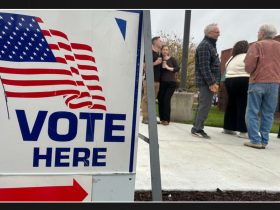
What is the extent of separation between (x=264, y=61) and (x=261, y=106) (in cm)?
67

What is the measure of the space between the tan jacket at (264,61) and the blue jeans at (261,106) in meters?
0.10

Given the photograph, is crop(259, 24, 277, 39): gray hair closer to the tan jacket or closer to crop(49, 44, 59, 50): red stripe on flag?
the tan jacket

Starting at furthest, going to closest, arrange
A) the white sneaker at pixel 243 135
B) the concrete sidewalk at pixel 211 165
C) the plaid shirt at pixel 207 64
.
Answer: the white sneaker at pixel 243 135, the plaid shirt at pixel 207 64, the concrete sidewalk at pixel 211 165

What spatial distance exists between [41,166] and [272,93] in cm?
393

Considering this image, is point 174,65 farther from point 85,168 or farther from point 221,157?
point 85,168

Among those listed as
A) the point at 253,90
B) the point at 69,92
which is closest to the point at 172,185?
the point at 69,92

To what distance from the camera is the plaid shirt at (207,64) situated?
211 inches

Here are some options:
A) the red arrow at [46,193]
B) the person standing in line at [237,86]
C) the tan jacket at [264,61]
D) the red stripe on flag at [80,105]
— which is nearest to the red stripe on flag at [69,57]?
the red stripe on flag at [80,105]

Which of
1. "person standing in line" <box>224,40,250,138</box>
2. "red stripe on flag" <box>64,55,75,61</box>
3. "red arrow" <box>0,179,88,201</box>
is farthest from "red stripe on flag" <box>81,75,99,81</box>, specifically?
"person standing in line" <box>224,40,250,138</box>

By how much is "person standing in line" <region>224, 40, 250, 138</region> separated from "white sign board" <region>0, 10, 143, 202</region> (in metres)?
4.21

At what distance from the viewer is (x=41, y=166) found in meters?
1.95

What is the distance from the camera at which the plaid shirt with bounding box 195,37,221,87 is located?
17.6 ft

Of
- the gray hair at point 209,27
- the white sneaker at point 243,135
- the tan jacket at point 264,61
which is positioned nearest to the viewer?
the tan jacket at point 264,61

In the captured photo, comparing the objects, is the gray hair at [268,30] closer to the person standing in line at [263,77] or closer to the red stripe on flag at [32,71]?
the person standing in line at [263,77]
